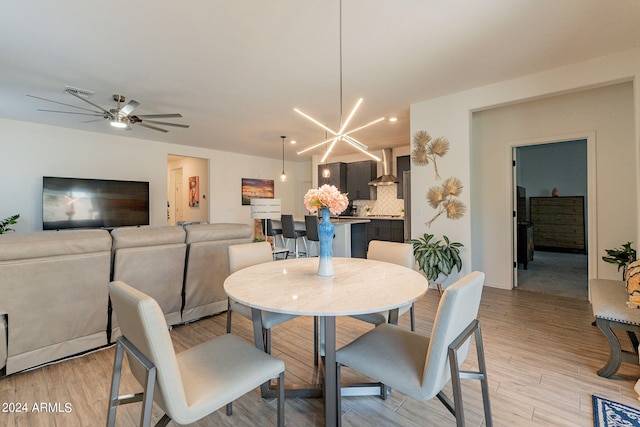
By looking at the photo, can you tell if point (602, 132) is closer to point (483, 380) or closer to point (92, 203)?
point (483, 380)

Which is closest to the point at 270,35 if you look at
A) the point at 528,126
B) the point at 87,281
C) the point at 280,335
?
the point at 87,281

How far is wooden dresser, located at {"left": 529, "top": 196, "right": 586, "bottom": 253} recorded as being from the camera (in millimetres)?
6539

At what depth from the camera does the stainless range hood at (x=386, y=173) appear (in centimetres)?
636

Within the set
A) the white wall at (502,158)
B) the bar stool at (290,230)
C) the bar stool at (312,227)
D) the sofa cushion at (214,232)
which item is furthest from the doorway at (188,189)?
the white wall at (502,158)

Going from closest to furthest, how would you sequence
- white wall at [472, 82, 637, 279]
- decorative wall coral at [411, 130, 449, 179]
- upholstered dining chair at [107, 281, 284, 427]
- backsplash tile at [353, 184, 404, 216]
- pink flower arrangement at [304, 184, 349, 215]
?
upholstered dining chair at [107, 281, 284, 427] < pink flower arrangement at [304, 184, 349, 215] < white wall at [472, 82, 637, 279] < decorative wall coral at [411, 130, 449, 179] < backsplash tile at [353, 184, 404, 216]

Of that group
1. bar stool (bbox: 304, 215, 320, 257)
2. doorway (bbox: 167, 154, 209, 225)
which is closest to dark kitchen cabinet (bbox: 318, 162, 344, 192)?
bar stool (bbox: 304, 215, 320, 257)

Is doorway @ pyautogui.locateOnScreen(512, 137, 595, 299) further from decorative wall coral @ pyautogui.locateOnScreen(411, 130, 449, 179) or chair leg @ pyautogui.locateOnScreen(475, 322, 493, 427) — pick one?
chair leg @ pyautogui.locateOnScreen(475, 322, 493, 427)

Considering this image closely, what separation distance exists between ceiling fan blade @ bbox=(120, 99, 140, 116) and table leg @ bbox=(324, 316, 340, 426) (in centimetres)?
331

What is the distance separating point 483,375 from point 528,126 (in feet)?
12.0

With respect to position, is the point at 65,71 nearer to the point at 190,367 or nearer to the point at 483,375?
the point at 190,367

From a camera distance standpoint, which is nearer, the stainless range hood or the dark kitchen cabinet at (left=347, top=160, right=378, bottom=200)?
the stainless range hood

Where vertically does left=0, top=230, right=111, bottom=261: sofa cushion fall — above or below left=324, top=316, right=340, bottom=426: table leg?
above

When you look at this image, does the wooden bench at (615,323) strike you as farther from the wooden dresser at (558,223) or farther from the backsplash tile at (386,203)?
the wooden dresser at (558,223)

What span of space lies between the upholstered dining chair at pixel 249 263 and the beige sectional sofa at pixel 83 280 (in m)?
0.70
